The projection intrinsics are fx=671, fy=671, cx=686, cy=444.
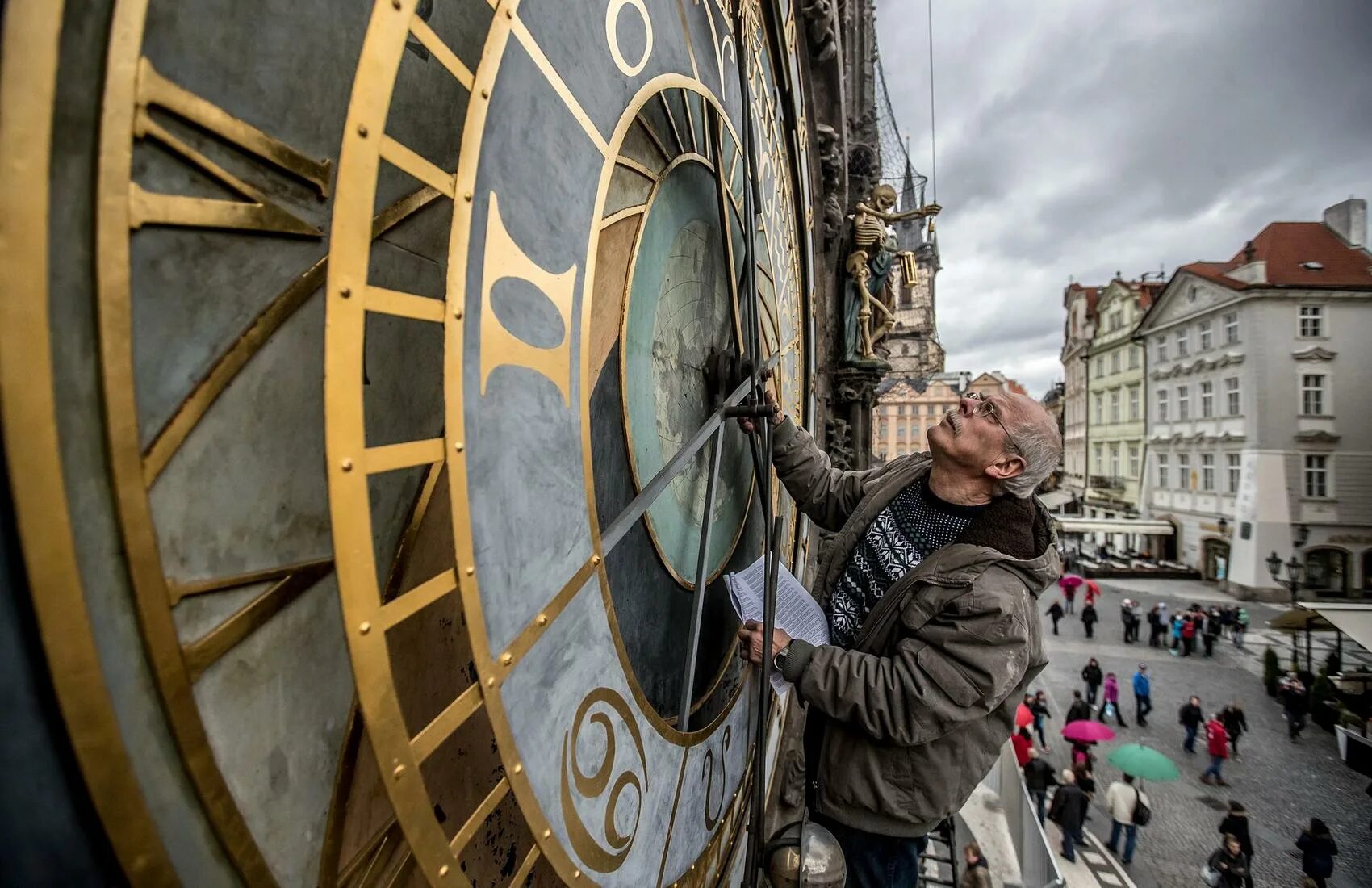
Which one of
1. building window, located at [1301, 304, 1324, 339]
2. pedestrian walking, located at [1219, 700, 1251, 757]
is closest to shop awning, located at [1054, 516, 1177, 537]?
building window, located at [1301, 304, 1324, 339]

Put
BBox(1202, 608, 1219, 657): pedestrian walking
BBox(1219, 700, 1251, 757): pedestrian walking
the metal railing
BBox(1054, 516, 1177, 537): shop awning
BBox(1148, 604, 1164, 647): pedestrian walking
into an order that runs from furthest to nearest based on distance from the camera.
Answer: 1. BBox(1054, 516, 1177, 537): shop awning
2. BBox(1148, 604, 1164, 647): pedestrian walking
3. BBox(1202, 608, 1219, 657): pedestrian walking
4. BBox(1219, 700, 1251, 757): pedestrian walking
5. the metal railing

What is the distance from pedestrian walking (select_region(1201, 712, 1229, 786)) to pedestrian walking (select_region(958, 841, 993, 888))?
16.2 feet

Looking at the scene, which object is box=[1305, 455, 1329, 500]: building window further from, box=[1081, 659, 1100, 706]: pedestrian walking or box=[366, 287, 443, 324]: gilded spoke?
box=[366, 287, 443, 324]: gilded spoke

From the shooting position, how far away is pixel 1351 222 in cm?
1928

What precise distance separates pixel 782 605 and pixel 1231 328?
75.5 ft

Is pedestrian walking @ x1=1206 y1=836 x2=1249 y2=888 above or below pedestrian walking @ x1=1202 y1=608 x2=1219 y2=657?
above

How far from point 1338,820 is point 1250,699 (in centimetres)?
367

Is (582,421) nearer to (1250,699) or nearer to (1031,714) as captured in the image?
(1031,714)

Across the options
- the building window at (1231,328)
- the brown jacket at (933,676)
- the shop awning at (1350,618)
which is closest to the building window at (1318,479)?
the building window at (1231,328)

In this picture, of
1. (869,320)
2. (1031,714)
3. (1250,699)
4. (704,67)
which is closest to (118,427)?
(704,67)

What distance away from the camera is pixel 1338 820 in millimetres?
6648

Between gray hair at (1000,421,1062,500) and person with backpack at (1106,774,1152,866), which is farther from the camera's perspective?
person with backpack at (1106,774,1152,866)

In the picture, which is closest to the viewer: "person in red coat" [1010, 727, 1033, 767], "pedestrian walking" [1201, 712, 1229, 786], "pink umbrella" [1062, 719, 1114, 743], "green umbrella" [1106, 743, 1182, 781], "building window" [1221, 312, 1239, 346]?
"green umbrella" [1106, 743, 1182, 781]

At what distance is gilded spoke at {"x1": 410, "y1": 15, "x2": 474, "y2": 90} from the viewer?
533 mm
